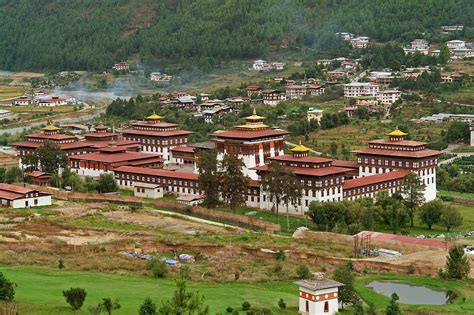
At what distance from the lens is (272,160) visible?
62.7 metres

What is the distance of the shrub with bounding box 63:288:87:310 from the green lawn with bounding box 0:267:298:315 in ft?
0.86

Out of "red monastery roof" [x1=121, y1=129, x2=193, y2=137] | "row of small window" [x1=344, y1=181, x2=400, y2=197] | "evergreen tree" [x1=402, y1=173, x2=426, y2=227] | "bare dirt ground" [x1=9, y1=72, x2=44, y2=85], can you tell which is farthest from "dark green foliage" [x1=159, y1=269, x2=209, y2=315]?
"bare dirt ground" [x1=9, y1=72, x2=44, y2=85]

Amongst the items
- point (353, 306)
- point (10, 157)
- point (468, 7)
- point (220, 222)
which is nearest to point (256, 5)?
point (468, 7)

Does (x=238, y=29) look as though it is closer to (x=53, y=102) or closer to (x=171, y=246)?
(x=53, y=102)

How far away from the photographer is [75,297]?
33.5m

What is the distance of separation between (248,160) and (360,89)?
43.6 m

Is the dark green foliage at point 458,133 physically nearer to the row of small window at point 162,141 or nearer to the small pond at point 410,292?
the row of small window at point 162,141

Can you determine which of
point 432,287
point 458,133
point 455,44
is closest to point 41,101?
point 455,44

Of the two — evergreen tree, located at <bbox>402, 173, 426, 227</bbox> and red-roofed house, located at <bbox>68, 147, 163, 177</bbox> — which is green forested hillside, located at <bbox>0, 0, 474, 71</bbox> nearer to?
red-roofed house, located at <bbox>68, 147, 163, 177</bbox>

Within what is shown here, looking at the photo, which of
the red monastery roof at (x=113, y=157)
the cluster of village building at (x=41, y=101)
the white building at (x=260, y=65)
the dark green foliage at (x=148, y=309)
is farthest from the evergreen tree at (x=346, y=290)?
the white building at (x=260, y=65)

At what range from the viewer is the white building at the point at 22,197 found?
6138 centimetres

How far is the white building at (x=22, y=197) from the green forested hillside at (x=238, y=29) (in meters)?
94.6

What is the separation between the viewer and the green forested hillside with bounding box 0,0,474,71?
157 meters

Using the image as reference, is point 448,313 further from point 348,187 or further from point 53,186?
point 53,186
